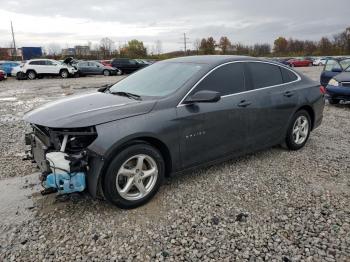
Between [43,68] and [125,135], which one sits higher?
[43,68]

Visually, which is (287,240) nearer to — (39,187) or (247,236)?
(247,236)

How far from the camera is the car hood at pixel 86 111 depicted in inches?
123

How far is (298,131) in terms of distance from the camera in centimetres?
529

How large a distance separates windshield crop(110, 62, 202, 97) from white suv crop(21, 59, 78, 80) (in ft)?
75.1

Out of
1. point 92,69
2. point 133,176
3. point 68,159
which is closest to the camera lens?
point 68,159

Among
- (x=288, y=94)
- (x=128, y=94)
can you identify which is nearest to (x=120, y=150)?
(x=128, y=94)

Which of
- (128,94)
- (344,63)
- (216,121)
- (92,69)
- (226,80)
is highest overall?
(92,69)

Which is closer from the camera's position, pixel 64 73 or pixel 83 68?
pixel 64 73

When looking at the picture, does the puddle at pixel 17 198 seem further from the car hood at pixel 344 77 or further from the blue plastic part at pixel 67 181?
the car hood at pixel 344 77

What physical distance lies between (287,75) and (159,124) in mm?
2722

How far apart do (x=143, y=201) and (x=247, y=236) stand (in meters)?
1.18

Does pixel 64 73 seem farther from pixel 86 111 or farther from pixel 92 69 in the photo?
pixel 86 111

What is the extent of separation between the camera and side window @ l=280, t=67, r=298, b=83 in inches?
199

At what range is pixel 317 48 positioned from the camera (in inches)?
3223
